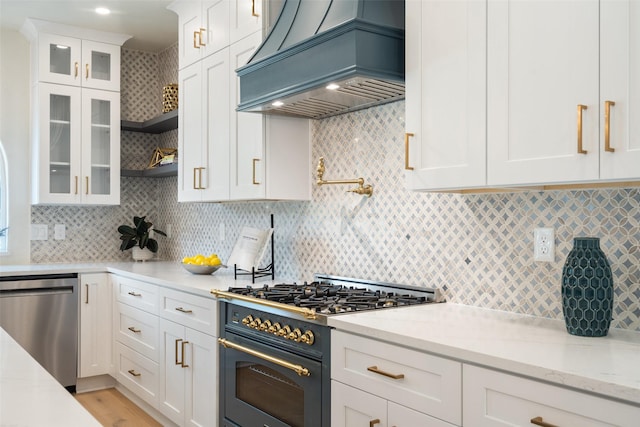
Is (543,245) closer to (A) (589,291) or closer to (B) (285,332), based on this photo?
(A) (589,291)

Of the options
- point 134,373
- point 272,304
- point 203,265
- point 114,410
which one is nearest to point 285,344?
point 272,304

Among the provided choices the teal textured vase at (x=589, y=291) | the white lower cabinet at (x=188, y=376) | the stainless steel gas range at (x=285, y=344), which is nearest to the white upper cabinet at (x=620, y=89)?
the teal textured vase at (x=589, y=291)

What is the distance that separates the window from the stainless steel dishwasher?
0.75m

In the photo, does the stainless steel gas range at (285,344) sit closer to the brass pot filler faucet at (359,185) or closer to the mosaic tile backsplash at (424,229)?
Result: the mosaic tile backsplash at (424,229)

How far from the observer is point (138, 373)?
Answer: 3699 millimetres

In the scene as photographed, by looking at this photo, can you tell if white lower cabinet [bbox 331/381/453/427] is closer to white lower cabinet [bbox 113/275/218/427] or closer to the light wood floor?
white lower cabinet [bbox 113/275/218/427]

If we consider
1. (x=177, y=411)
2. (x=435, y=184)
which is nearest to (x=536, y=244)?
(x=435, y=184)

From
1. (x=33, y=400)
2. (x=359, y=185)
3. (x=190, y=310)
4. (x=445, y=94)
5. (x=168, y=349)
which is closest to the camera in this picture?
(x=33, y=400)

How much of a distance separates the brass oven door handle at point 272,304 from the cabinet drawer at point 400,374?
0.13 metres

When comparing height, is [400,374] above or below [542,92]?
below

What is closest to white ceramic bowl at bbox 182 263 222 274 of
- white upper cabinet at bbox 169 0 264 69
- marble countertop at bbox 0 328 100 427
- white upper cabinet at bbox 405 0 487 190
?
white upper cabinet at bbox 169 0 264 69

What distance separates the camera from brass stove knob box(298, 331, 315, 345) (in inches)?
84.2

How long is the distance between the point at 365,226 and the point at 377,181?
24cm

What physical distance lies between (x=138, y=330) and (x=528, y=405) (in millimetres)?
2848
